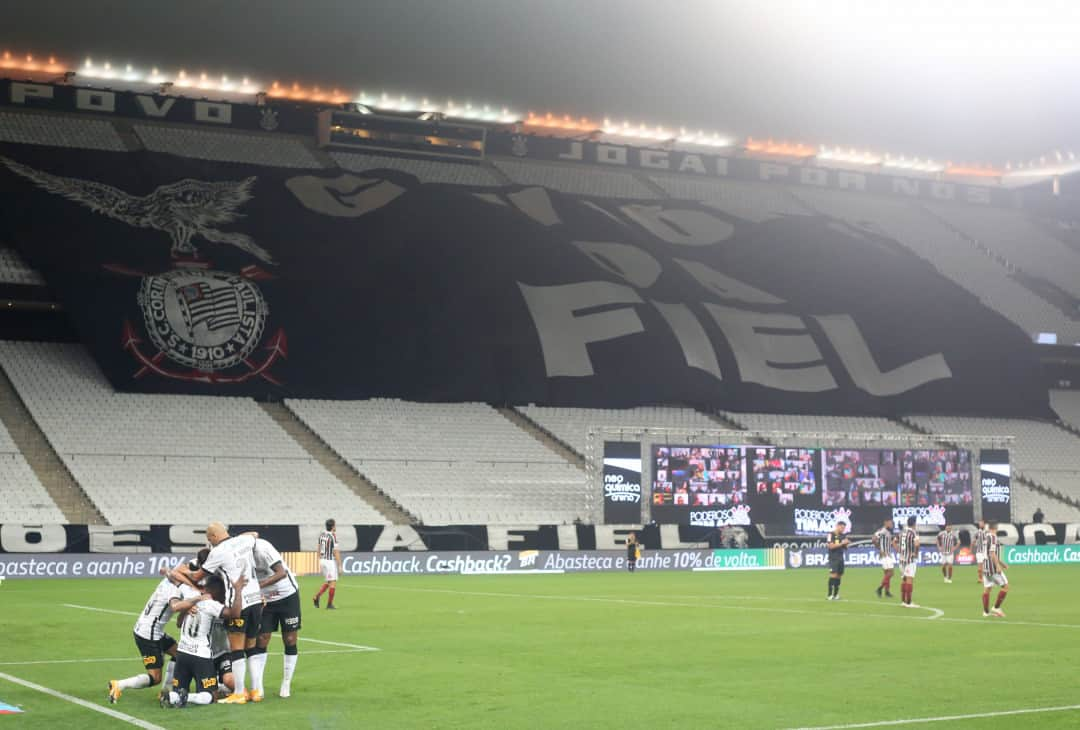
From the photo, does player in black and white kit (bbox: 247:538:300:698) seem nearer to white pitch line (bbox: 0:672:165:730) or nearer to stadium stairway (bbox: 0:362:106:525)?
white pitch line (bbox: 0:672:165:730)

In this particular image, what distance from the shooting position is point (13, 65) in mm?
69562

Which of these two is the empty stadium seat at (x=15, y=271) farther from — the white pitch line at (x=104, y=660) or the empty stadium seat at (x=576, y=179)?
the white pitch line at (x=104, y=660)

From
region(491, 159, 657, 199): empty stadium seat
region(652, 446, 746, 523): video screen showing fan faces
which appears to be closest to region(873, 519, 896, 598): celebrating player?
region(652, 446, 746, 523): video screen showing fan faces

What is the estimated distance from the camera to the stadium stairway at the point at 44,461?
157ft

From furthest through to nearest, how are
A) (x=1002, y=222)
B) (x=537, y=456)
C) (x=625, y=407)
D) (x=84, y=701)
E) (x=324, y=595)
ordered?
(x=1002, y=222), (x=625, y=407), (x=537, y=456), (x=324, y=595), (x=84, y=701)

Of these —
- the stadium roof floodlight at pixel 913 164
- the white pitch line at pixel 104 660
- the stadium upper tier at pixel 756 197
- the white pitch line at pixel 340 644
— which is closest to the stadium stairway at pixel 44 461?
the stadium upper tier at pixel 756 197

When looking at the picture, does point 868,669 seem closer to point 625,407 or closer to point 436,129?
point 625,407

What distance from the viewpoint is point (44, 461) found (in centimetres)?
5109

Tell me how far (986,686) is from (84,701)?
1143 centimetres

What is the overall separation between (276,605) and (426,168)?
6011 centimetres

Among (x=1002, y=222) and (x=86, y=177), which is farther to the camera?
(x=1002, y=222)

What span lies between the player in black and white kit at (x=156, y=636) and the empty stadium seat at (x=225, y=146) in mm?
53958

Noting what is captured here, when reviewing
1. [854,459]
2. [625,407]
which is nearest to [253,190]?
[625,407]

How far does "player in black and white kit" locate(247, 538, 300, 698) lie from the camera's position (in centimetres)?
1631
